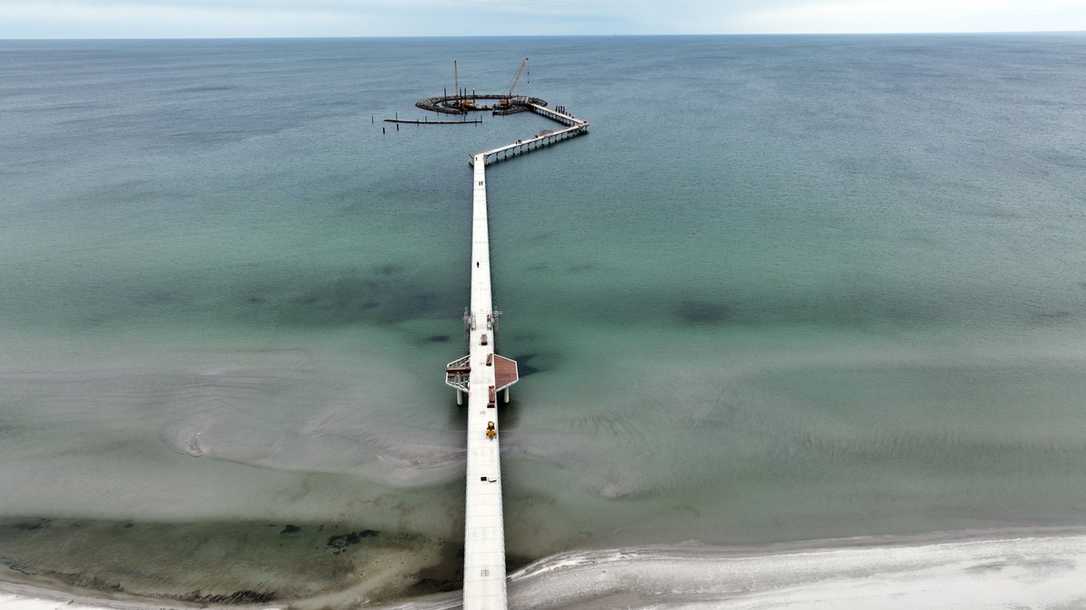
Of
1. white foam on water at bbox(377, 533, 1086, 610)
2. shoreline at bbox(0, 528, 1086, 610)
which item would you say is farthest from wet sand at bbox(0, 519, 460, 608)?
white foam on water at bbox(377, 533, 1086, 610)

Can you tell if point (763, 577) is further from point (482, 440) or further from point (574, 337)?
point (574, 337)

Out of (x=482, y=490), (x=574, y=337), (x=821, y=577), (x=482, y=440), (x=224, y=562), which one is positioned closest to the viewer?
(x=821, y=577)

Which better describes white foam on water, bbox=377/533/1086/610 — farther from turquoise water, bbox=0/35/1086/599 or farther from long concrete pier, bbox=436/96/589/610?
long concrete pier, bbox=436/96/589/610

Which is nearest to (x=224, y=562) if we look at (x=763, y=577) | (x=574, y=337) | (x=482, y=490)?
(x=482, y=490)

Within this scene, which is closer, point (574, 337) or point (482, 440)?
point (482, 440)

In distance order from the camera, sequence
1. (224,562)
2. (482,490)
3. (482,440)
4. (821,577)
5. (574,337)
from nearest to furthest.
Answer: (821,577)
(224,562)
(482,490)
(482,440)
(574,337)

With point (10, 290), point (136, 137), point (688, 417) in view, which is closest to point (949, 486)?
point (688, 417)

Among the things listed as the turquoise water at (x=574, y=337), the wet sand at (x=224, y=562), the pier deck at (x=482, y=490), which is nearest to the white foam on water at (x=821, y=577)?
the turquoise water at (x=574, y=337)
